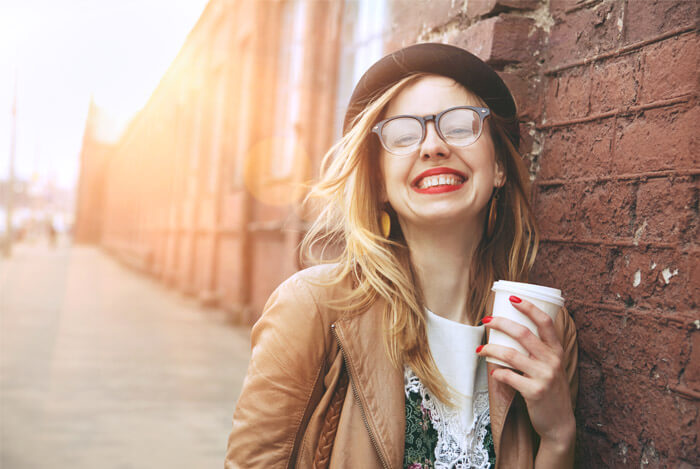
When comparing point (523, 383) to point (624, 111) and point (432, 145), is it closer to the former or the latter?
point (432, 145)

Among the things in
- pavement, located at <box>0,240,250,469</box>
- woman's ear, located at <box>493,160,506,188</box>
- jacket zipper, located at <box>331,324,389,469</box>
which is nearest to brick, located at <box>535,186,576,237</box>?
woman's ear, located at <box>493,160,506,188</box>

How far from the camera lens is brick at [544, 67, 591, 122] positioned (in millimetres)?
2148

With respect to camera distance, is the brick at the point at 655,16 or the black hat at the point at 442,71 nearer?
the brick at the point at 655,16

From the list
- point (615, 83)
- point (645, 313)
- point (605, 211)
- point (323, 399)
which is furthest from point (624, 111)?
point (323, 399)

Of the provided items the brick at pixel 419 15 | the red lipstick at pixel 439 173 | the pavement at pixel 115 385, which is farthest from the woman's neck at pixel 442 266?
the pavement at pixel 115 385

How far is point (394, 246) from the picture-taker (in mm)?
2100

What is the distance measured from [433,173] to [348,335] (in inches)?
22.6

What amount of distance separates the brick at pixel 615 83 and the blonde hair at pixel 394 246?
346 millimetres

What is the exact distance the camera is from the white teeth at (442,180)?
1872 millimetres

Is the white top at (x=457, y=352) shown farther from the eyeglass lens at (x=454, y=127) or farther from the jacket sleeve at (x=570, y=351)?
the eyeglass lens at (x=454, y=127)

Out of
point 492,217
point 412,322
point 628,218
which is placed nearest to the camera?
point 412,322

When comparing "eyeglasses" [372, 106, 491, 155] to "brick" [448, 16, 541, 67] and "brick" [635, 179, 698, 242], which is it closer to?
"brick" [635, 179, 698, 242]

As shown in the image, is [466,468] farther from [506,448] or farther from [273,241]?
[273,241]

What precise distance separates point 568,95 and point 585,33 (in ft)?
0.74
